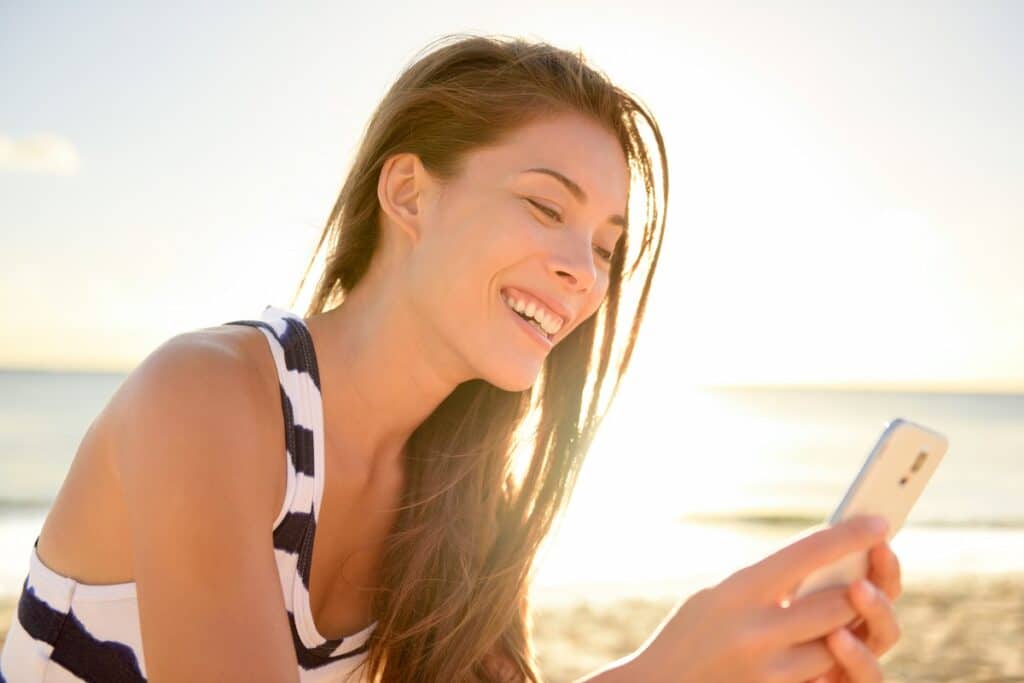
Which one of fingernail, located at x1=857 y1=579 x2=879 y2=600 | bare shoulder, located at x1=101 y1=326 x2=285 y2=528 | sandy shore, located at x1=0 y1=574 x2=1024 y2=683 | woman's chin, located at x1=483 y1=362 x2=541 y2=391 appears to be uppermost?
fingernail, located at x1=857 y1=579 x2=879 y2=600

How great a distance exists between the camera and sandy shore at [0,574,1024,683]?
666 centimetres

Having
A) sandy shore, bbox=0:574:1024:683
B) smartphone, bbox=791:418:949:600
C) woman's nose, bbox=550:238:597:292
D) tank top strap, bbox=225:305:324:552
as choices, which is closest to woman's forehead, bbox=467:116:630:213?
woman's nose, bbox=550:238:597:292

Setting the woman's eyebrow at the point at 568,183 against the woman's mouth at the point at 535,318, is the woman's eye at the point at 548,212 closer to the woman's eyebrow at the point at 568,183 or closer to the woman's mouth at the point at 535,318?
the woman's eyebrow at the point at 568,183

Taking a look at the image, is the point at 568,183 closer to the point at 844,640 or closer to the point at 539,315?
the point at 539,315

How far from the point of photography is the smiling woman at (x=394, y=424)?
2.04 metres

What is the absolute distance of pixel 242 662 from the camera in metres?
1.92

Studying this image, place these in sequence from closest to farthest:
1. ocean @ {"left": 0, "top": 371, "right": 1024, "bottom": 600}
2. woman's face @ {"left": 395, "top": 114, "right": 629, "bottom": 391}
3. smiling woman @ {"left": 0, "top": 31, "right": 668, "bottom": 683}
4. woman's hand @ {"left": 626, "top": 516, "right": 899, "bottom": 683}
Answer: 1. woman's hand @ {"left": 626, "top": 516, "right": 899, "bottom": 683}
2. smiling woman @ {"left": 0, "top": 31, "right": 668, "bottom": 683}
3. woman's face @ {"left": 395, "top": 114, "right": 629, "bottom": 391}
4. ocean @ {"left": 0, "top": 371, "right": 1024, "bottom": 600}

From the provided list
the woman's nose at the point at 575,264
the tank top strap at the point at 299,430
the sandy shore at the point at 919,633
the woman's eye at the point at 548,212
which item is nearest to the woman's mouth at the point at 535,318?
the woman's nose at the point at 575,264

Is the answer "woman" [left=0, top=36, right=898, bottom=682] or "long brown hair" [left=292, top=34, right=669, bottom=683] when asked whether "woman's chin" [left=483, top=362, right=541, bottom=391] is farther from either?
"long brown hair" [left=292, top=34, right=669, bottom=683]

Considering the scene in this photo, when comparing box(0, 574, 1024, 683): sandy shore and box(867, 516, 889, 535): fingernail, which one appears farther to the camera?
box(0, 574, 1024, 683): sandy shore

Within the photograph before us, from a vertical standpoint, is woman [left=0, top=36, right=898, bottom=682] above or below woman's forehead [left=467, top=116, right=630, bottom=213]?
below

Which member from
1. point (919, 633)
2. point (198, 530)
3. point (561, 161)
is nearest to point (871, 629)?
point (198, 530)

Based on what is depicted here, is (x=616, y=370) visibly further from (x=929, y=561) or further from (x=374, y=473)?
(x=929, y=561)

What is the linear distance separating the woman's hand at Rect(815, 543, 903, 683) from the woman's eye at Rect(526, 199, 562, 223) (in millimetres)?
1432
